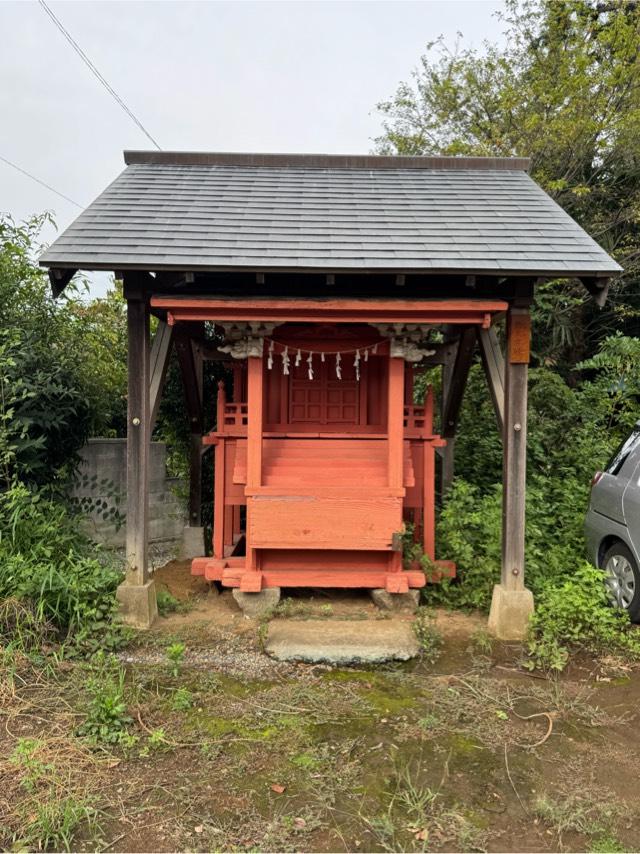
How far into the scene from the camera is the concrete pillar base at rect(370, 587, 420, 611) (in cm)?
507

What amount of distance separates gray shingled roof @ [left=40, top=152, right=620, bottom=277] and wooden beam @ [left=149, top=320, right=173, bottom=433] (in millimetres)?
781

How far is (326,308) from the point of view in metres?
4.62

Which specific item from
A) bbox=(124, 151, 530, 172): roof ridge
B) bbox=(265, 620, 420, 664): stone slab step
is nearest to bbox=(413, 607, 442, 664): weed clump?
bbox=(265, 620, 420, 664): stone slab step

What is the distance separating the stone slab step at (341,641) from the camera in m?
4.11

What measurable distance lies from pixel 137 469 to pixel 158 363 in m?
1.00

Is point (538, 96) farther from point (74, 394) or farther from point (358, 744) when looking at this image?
point (358, 744)

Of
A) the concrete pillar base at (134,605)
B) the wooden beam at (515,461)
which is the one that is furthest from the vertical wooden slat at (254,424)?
the wooden beam at (515,461)

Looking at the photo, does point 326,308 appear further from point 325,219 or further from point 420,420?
point 420,420

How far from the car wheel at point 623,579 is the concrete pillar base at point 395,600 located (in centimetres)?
174

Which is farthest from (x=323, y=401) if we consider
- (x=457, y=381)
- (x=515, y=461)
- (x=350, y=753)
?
(x=350, y=753)

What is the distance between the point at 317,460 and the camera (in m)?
5.29

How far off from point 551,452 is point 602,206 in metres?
5.76

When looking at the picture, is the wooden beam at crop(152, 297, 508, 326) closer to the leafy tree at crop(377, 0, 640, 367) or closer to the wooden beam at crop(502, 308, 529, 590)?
the wooden beam at crop(502, 308, 529, 590)

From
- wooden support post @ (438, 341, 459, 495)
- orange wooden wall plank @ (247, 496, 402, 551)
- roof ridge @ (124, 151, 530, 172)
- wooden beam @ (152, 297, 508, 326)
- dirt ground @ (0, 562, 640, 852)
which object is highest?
roof ridge @ (124, 151, 530, 172)
